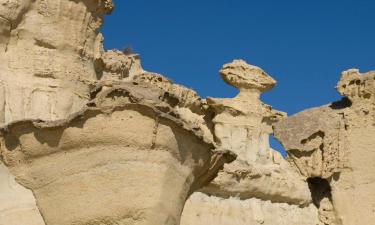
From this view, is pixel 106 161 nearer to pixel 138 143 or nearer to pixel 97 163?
pixel 97 163

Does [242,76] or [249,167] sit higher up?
[242,76]

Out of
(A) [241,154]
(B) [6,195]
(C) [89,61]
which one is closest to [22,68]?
(C) [89,61]

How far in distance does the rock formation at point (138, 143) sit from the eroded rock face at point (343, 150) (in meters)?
0.02

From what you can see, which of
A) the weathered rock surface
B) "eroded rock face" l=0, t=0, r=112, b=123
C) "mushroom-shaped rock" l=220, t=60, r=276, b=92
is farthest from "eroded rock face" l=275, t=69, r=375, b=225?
"eroded rock face" l=0, t=0, r=112, b=123

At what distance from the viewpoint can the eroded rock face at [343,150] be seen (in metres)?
9.49

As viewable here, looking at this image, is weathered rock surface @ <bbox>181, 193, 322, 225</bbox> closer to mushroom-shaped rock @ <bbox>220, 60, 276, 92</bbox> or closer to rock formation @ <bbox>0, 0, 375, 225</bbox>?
rock formation @ <bbox>0, 0, 375, 225</bbox>

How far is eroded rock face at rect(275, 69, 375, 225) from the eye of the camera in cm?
949

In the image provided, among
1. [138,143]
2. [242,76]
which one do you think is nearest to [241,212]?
[242,76]

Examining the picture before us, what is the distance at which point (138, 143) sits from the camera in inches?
193

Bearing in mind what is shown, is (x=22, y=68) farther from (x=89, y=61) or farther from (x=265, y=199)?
(x=265, y=199)

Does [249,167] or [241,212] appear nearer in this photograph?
[241,212]

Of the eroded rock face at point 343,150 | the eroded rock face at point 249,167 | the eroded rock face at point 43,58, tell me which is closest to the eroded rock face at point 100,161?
the eroded rock face at point 43,58

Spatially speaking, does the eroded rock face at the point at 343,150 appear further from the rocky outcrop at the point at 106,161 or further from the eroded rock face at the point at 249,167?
the rocky outcrop at the point at 106,161

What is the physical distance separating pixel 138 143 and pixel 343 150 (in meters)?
5.52
